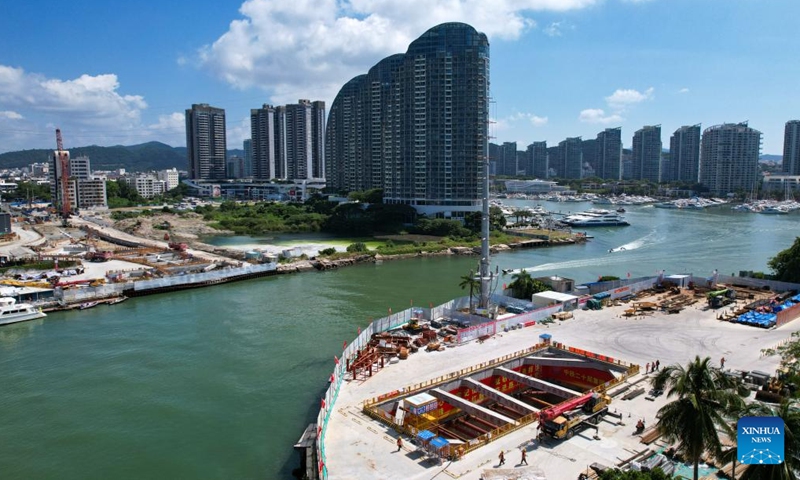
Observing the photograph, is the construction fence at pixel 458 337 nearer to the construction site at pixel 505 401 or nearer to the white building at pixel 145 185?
the construction site at pixel 505 401

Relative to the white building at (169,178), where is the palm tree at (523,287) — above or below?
below

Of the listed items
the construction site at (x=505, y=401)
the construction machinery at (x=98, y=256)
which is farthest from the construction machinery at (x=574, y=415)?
the construction machinery at (x=98, y=256)

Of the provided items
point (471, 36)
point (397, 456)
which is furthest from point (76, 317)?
point (471, 36)

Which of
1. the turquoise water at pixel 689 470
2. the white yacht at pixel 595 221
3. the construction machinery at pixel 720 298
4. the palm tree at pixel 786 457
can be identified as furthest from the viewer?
the white yacht at pixel 595 221

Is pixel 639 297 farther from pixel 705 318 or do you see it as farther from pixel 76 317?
pixel 76 317

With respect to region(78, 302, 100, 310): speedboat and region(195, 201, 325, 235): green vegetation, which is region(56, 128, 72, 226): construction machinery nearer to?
region(195, 201, 325, 235): green vegetation

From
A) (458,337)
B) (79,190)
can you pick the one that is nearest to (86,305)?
(458,337)
